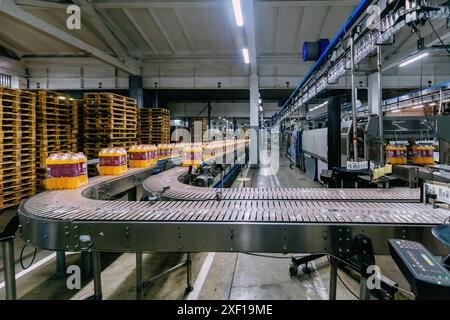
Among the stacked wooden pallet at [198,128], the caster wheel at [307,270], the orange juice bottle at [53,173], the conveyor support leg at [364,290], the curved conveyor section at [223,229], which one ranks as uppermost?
the stacked wooden pallet at [198,128]

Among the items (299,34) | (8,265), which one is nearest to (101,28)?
(299,34)

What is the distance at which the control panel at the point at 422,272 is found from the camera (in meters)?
1.03

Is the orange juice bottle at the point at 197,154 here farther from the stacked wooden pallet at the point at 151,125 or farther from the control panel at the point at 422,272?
the stacked wooden pallet at the point at 151,125

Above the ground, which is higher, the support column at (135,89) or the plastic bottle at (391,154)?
the support column at (135,89)

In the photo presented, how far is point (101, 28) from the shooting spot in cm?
818

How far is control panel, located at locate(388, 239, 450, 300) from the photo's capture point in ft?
3.38

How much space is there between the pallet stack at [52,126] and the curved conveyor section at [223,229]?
5.22 m

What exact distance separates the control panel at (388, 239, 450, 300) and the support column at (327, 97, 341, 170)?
5.56 meters

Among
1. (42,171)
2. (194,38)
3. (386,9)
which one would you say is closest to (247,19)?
(194,38)

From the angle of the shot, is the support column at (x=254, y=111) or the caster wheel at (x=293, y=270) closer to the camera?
the caster wheel at (x=293, y=270)

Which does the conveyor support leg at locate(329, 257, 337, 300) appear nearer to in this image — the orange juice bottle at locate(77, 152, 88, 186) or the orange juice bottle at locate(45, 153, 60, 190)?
the orange juice bottle at locate(77, 152, 88, 186)

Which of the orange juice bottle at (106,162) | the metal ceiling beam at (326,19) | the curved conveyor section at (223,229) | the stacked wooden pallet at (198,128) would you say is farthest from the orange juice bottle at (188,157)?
the stacked wooden pallet at (198,128)

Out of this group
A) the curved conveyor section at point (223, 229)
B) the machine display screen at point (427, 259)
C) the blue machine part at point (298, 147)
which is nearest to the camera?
the machine display screen at point (427, 259)
